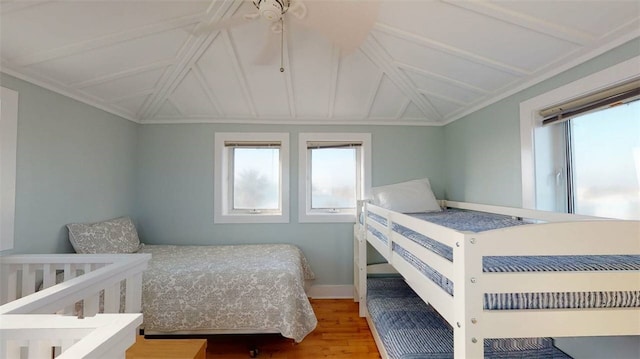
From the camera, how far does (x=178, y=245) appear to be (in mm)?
2887

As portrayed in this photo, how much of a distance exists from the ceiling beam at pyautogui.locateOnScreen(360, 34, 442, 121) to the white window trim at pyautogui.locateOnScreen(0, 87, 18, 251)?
2.36 metres

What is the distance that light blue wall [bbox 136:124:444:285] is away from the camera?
292cm

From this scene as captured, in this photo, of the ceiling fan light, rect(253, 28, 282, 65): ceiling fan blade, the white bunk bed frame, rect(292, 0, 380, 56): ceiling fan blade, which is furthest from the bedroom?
the white bunk bed frame

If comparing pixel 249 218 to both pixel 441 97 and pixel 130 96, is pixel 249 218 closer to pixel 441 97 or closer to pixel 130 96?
pixel 130 96

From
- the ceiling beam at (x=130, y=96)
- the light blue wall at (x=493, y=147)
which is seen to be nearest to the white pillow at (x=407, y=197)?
the light blue wall at (x=493, y=147)

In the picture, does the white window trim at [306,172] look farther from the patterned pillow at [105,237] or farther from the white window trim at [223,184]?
the patterned pillow at [105,237]

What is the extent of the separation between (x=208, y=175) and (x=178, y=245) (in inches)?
31.8

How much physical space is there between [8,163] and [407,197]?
2.95 m

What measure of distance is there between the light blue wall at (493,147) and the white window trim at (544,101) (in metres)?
0.04

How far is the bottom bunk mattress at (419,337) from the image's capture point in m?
1.45

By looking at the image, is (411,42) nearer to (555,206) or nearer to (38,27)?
(555,206)

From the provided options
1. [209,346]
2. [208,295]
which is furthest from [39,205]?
[209,346]

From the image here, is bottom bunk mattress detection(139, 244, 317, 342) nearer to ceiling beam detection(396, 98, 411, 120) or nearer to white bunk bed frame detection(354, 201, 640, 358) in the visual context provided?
white bunk bed frame detection(354, 201, 640, 358)

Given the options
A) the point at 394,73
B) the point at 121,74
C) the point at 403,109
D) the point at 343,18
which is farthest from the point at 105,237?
the point at 403,109
